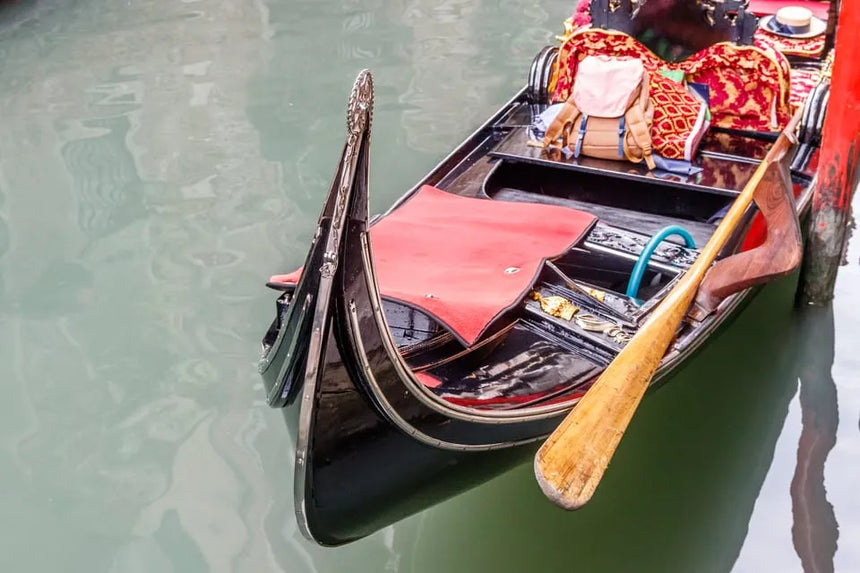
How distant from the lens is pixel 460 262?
1.91 meters

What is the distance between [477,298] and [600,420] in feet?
1.28

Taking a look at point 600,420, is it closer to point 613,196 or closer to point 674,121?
point 613,196

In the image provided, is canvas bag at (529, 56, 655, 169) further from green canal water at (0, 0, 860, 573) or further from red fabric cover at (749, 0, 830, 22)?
red fabric cover at (749, 0, 830, 22)

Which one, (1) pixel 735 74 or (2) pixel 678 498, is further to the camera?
(1) pixel 735 74

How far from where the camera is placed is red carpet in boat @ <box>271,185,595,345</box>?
165cm

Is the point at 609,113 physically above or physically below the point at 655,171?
above

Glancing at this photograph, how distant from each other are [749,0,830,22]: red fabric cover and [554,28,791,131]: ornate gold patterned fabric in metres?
0.84

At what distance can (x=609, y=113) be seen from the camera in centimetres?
242

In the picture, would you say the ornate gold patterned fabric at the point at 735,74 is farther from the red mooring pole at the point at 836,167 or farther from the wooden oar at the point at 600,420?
the wooden oar at the point at 600,420

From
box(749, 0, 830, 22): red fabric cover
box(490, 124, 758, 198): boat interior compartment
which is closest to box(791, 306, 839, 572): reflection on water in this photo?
box(490, 124, 758, 198): boat interior compartment

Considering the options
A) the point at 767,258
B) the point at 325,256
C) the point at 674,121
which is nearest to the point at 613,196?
the point at 674,121

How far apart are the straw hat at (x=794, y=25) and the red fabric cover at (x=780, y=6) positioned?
0.74ft

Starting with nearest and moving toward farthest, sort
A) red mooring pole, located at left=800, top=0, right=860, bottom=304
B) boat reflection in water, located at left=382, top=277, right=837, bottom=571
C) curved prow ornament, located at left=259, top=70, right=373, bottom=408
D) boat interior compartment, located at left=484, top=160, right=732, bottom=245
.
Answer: curved prow ornament, located at left=259, top=70, right=373, bottom=408 < boat reflection in water, located at left=382, top=277, right=837, bottom=571 < red mooring pole, located at left=800, top=0, right=860, bottom=304 < boat interior compartment, located at left=484, top=160, right=732, bottom=245

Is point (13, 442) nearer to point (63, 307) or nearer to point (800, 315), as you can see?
point (63, 307)
